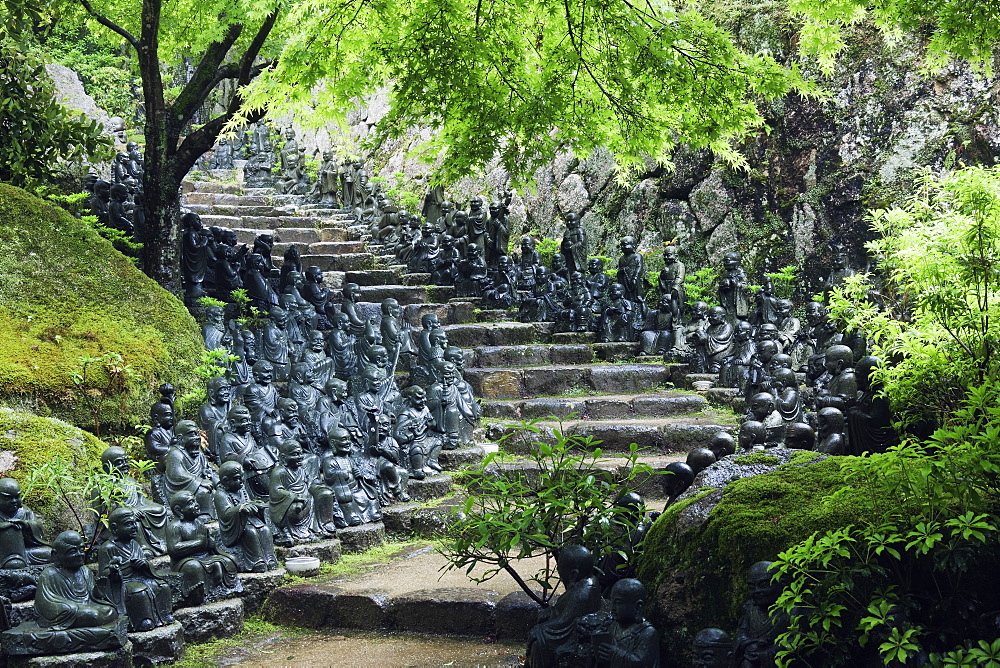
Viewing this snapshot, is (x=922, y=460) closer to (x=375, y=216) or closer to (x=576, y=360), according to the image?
(x=576, y=360)

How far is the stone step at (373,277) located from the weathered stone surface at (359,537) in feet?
27.5

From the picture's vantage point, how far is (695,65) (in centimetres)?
670

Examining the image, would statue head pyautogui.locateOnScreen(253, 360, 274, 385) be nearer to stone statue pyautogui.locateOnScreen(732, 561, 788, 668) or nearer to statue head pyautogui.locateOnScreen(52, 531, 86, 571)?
statue head pyautogui.locateOnScreen(52, 531, 86, 571)

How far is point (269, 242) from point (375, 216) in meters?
5.32

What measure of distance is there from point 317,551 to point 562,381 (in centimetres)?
587

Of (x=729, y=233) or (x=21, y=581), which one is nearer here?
(x=21, y=581)

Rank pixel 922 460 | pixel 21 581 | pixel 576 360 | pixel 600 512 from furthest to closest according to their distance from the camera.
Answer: pixel 576 360 → pixel 21 581 → pixel 600 512 → pixel 922 460

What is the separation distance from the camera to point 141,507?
24.9 ft

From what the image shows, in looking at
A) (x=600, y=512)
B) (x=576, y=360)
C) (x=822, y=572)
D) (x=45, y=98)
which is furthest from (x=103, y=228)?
(x=822, y=572)

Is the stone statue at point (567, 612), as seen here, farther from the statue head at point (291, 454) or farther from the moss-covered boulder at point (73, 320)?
the moss-covered boulder at point (73, 320)

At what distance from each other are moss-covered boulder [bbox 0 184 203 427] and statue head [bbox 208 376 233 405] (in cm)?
42

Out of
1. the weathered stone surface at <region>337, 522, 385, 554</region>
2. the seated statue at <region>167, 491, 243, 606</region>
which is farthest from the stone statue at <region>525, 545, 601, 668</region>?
the weathered stone surface at <region>337, 522, 385, 554</region>

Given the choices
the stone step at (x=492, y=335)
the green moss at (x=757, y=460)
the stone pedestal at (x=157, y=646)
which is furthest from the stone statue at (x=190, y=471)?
the stone step at (x=492, y=335)

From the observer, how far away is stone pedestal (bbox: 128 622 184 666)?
6.29 m
